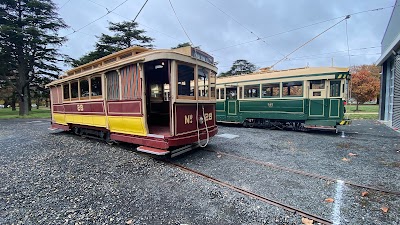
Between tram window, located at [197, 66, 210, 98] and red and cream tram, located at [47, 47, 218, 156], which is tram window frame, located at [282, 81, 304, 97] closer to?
red and cream tram, located at [47, 47, 218, 156]

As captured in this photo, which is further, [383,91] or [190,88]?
[383,91]

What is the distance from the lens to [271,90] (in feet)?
31.3

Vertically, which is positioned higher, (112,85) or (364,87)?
(364,87)

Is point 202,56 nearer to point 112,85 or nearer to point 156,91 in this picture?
point 156,91

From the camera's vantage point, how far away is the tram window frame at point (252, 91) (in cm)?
1008

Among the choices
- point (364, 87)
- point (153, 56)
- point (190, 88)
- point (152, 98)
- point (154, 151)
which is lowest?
point (154, 151)

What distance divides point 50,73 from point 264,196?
91.3 feet

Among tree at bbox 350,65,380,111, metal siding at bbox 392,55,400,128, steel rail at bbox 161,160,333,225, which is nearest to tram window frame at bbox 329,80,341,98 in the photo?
metal siding at bbox 392,55,400,128

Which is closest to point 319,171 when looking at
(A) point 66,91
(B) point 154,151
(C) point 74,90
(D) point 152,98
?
(B) point 154,151

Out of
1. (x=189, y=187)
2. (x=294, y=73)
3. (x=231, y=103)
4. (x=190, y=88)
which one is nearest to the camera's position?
(x=189, y=187)

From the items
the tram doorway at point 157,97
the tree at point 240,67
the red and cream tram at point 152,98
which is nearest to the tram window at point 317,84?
the red and cream tram at point 152,98

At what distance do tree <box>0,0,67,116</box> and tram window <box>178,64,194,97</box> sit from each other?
21.9 meters

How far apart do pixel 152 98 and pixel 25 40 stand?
20.9 meters

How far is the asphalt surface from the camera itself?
2594 mm
